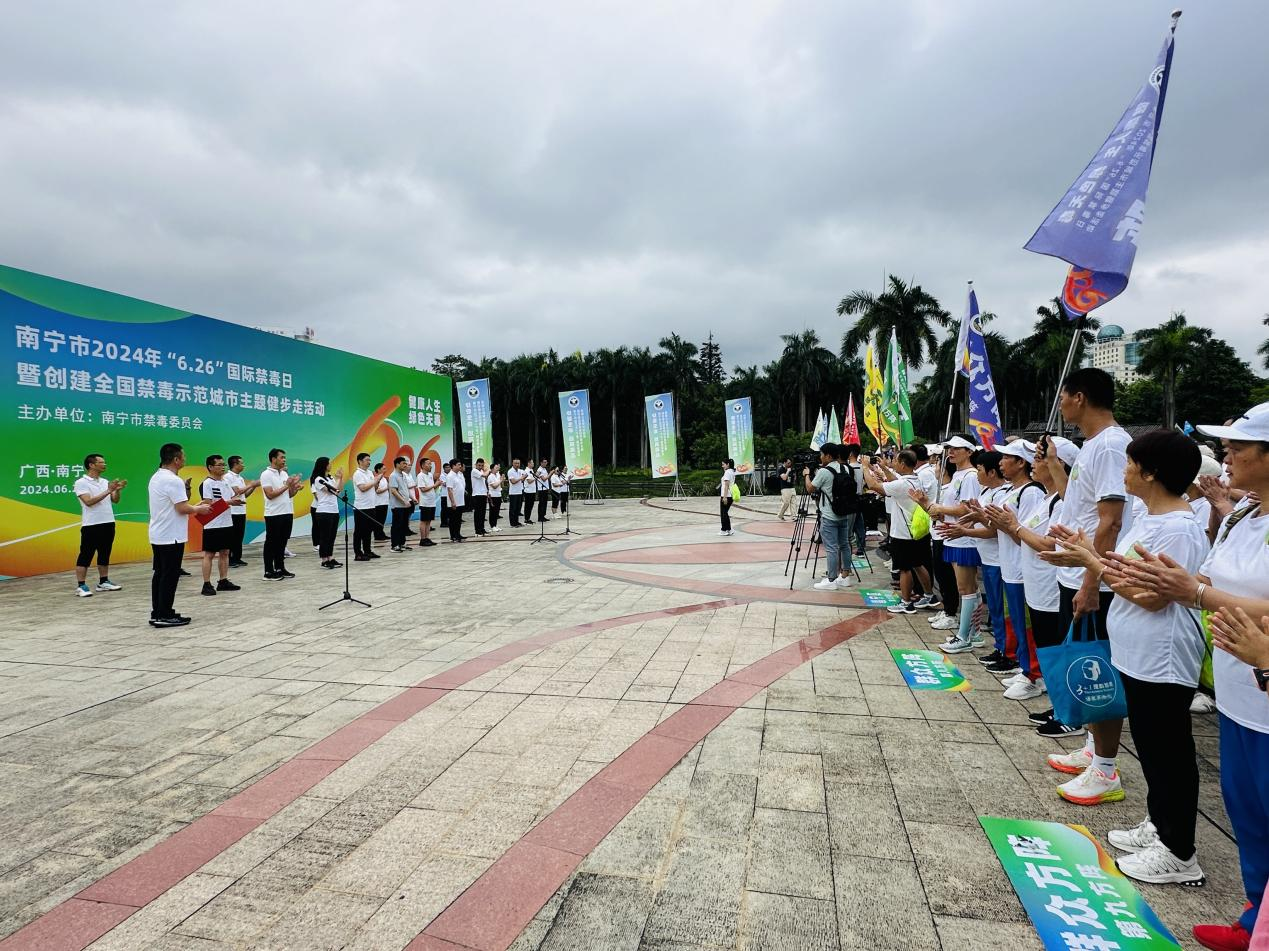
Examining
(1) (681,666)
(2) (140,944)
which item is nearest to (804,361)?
(1) (681,666)

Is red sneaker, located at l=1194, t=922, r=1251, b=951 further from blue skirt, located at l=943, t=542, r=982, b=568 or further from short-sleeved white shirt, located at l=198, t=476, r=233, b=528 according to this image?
short-sleeved white shirt, located at l=198, t=476, r=233, b=528

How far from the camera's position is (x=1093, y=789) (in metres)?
2.99

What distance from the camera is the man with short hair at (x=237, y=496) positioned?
862 centimetres

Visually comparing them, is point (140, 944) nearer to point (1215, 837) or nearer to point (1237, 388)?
point (1215, 837)

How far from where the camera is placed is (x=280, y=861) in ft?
8.69

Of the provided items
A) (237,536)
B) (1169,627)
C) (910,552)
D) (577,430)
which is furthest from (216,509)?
(577,430)

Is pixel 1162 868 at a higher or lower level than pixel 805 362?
lower

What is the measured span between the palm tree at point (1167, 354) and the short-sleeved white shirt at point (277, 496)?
47.1 m

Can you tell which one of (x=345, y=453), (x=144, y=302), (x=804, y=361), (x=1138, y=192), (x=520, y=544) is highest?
(x=804, y=361)

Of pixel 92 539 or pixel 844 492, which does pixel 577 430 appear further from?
pixel 844 492

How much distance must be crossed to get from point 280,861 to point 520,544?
417 inches

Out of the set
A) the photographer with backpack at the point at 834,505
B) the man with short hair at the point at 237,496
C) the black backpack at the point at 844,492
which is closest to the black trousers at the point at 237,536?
the man with short hair at the point at 237,496

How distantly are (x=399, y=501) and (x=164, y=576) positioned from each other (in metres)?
5.93

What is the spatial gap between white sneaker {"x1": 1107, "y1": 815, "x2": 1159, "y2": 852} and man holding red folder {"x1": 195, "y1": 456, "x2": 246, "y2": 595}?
8976 millimetres
